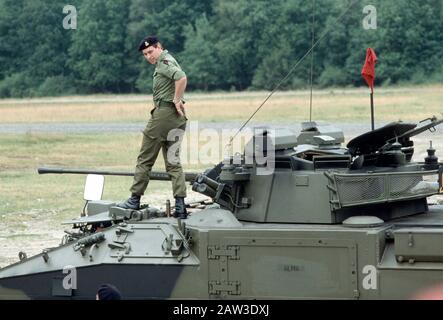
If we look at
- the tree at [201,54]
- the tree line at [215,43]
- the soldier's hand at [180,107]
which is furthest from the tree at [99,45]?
the soldier's hand at [180,107]

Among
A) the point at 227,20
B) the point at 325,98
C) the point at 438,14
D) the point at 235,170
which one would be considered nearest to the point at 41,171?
the point at 235,170

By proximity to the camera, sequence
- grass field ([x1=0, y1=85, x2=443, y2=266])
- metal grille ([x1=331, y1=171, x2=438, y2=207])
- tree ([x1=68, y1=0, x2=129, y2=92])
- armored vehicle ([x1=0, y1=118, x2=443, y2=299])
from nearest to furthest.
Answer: armored vehicle ([x1=0, y1=118, x2=443, y2=299]) < metal grille ([x1=331, y1=171, x2=438, y2=207]) < grass field ([x1=0, y1=85, x2=443, y2=266]) < tree ([x1=68, y1=0, x2=129, y2=92])

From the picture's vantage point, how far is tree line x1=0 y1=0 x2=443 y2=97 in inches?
1170

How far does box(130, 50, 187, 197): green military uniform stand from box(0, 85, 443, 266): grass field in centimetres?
691

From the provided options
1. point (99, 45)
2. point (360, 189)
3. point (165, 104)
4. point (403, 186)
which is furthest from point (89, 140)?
point (360, 189)

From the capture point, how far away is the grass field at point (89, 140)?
2459 centimetres

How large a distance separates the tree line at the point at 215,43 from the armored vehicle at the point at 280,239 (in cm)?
1047

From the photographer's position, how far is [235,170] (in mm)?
13273

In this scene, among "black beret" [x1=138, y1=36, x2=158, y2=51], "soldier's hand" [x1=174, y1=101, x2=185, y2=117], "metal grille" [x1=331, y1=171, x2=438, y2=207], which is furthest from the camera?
"black beret" [x1=138, y1=36, x2=158, y2=51]

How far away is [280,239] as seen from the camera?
12.6 m

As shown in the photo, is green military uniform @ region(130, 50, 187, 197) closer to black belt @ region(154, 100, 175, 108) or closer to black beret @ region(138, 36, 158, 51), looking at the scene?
black belt @ region(154, 100, 175, 108)

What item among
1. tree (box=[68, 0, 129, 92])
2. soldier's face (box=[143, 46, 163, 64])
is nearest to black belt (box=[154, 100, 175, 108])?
soldier's face (box=[143, 46, 163, 64])
